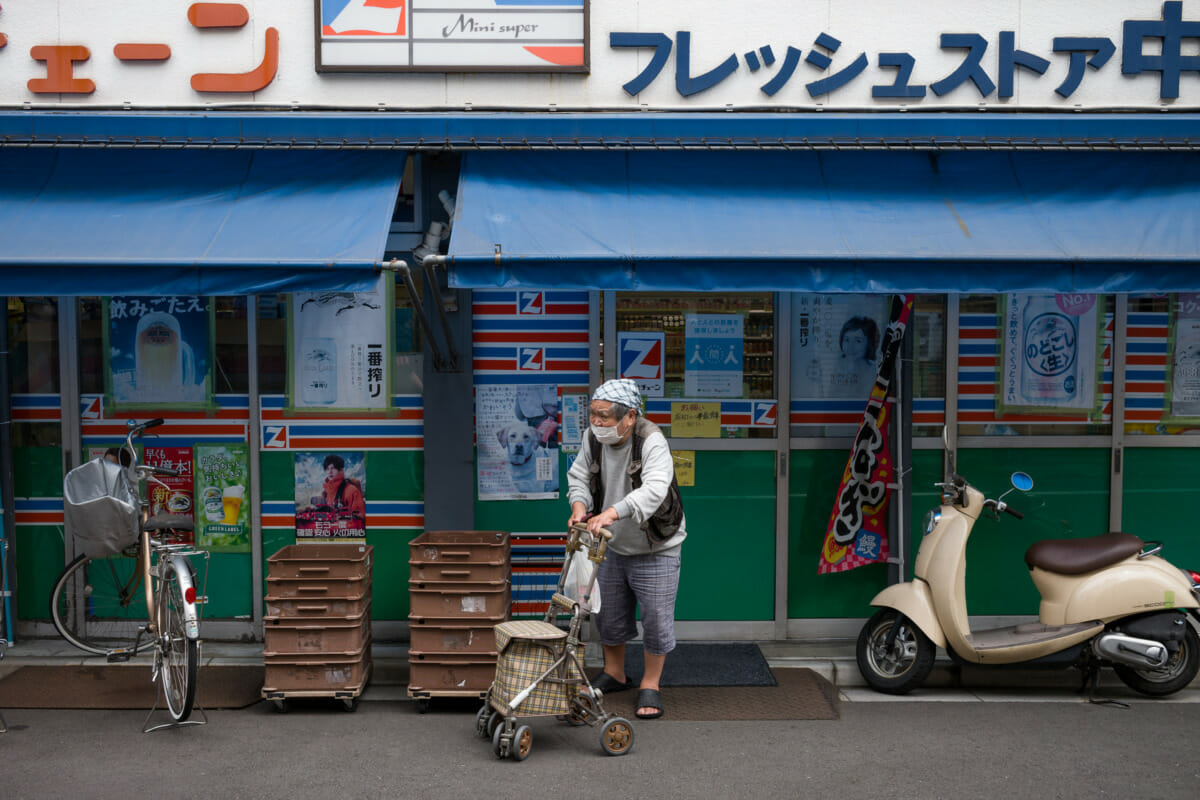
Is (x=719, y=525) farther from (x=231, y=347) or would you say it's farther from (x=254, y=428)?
(x=231, y=347)

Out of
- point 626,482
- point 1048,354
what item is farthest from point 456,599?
point 1048,354

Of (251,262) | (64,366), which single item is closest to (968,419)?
(251,262)

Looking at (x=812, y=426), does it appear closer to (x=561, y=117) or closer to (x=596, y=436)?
(x=596, y=436)

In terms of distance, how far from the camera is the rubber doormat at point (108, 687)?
5.99 meters

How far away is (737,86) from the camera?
6.86m

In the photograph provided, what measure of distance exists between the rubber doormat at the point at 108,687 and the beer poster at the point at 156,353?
1852mm

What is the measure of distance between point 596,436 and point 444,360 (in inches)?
64.3

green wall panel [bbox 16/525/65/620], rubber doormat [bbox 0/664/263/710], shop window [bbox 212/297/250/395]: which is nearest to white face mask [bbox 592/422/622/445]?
rubber doormat [bbox 0/664/263/710]

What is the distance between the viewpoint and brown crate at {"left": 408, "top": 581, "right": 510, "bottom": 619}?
592 centimetres

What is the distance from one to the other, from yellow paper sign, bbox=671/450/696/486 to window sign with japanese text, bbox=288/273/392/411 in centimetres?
215

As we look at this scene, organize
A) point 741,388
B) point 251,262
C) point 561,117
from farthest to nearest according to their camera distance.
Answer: point 741,388 → point 561,117 → point 251,262

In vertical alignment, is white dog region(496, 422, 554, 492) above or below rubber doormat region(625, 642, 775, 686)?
above

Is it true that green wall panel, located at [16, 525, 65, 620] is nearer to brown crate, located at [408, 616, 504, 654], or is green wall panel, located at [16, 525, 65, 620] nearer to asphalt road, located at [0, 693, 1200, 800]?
asphalt road, located at [0, 693, 1200, 800]

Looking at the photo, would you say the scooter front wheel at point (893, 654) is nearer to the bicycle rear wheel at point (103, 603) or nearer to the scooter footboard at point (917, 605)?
the scooter footboard at point (917, 605)
